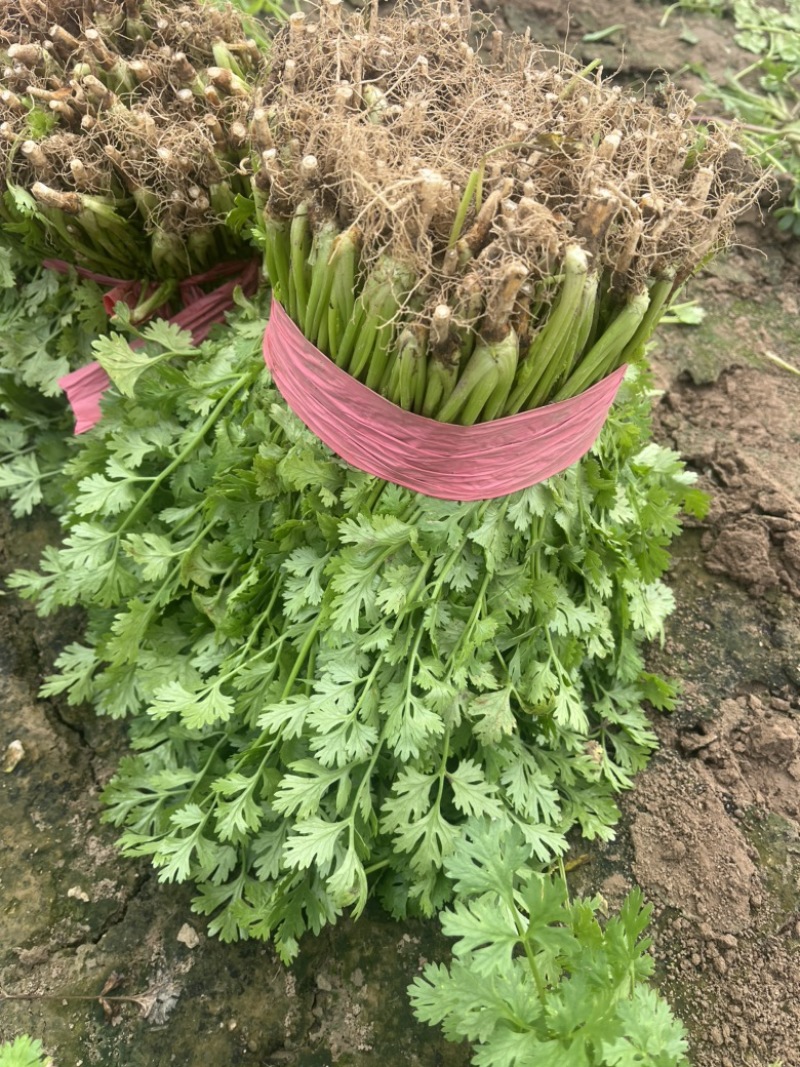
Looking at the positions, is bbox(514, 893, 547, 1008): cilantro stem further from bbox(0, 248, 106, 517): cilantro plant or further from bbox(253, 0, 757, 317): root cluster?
bbox(0, 248, 106, 517): cilantro plant

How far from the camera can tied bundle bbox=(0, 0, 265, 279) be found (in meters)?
1.56

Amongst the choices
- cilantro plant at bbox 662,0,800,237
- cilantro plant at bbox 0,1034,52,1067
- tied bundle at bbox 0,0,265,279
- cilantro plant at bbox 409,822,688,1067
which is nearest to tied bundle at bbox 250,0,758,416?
tied bundle at bbox 0,0,265,279

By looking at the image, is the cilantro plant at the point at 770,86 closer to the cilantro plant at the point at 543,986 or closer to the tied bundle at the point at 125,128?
the tied bundle at the point at 125,128

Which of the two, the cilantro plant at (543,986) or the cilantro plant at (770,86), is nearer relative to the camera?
the cilantro plant at (543,986)

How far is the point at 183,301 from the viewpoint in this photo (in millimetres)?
1859

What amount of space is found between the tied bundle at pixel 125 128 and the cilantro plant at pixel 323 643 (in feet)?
0.73

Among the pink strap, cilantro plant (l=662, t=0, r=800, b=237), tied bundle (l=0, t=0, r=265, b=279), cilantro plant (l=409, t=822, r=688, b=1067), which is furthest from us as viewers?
cilantro plant (l=662, t=0, r=800, b=237)

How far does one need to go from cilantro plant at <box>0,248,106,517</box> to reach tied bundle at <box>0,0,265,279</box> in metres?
0.13

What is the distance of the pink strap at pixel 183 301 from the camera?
1.81 meters

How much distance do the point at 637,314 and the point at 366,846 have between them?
101cm

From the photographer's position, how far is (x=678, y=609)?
2.01 meters

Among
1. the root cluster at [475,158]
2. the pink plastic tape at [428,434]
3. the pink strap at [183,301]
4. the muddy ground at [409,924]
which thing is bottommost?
the muddy ground at [409,924]

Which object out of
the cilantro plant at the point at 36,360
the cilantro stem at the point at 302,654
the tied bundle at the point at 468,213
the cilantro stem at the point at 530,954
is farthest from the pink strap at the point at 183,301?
the cilantro stem at the point at 530,954

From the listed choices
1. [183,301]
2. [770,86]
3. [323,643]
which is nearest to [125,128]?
[183,301]
